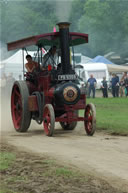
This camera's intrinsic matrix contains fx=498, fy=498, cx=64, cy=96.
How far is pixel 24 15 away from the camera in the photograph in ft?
116

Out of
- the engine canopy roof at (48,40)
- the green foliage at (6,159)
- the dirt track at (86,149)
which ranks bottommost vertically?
the dirt track at (86,149)

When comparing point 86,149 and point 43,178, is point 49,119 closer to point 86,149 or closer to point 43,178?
point 86,149

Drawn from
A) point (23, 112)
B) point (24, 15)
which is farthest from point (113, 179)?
point (24, 15)

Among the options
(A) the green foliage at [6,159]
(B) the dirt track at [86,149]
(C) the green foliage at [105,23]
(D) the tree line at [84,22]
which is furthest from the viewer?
(C) the green foliage at [105,23]

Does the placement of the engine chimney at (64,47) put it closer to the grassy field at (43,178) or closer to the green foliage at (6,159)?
the green foliage at (6,159)

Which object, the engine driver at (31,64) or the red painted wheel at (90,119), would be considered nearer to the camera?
the red painted wheel at (90,119)

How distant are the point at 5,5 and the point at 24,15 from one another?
589 cm

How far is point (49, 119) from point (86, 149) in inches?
71.6

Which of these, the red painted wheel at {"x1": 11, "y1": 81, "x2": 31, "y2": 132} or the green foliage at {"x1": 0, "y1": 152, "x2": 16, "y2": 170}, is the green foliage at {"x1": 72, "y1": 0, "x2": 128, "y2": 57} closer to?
the red painted wheel at {"x1": 11, "y1": 81, "x2": 31, "y2": 132}

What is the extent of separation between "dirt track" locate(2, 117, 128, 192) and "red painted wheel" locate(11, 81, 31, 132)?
0.18m

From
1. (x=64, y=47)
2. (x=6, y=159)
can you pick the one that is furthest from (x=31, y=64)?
(x=6, y=159)

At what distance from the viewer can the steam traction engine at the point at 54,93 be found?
28.4 feet

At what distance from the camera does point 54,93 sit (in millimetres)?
8703

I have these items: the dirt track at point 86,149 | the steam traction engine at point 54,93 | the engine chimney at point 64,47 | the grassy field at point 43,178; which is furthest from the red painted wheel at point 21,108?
the grassy field at point 43,178
